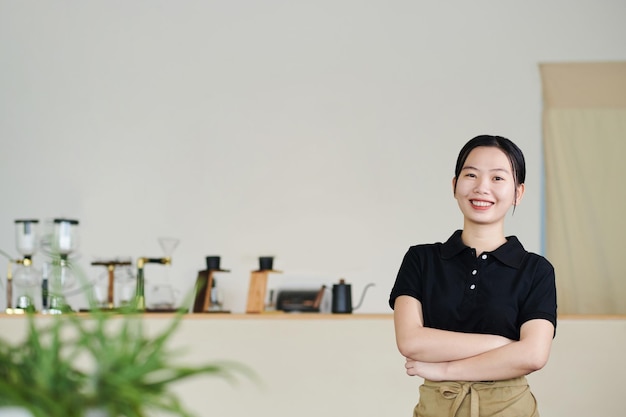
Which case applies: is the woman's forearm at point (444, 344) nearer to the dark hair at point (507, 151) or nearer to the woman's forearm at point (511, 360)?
the woman's forearm at point (511, 360)

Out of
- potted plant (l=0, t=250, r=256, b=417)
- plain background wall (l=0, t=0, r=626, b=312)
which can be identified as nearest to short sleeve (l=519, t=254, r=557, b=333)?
potted plant (l=0, t=250, r=256, b=417)

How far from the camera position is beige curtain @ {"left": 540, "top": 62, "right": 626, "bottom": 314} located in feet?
16.7

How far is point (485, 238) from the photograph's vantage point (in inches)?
71.8

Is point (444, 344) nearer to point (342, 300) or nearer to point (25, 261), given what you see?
point (342, 300)

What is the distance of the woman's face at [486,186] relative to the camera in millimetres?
1778

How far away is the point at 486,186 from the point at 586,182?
3590mm

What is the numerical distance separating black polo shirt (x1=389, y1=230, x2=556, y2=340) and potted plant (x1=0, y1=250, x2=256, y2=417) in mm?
1219

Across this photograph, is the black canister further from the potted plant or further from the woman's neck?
the potted plant

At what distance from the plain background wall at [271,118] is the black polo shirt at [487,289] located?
333cm

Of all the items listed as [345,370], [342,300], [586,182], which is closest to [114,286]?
[342,300]

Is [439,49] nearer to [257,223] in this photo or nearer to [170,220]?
[257,223]

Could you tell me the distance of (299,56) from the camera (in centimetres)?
536

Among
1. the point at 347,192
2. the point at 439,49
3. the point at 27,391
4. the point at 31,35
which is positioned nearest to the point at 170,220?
the point at 347,192

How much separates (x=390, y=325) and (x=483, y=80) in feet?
8.22
